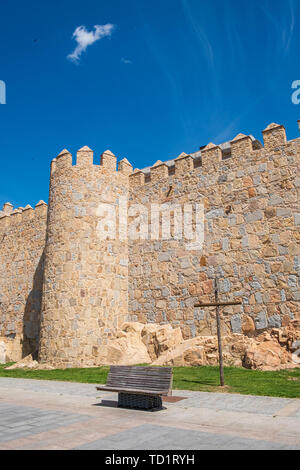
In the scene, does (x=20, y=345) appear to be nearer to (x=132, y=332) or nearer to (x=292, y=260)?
(x=132, y=332)

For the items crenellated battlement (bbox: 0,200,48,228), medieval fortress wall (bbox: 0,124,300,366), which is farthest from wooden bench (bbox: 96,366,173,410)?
crenellated battlement (bbox: 0,200,48,228)

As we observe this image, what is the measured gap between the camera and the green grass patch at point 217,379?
7172 millimetres

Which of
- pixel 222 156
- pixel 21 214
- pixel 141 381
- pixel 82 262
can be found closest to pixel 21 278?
pixel 21 214

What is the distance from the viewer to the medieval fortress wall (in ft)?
37.7

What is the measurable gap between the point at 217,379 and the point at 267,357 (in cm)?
201

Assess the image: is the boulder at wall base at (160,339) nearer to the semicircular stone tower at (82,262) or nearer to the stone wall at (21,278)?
the semicircular stone tower at (82,262)

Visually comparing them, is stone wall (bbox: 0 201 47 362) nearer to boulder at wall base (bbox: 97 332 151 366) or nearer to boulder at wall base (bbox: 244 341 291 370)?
boulder at wall base (bbox: 97 332 151 366)

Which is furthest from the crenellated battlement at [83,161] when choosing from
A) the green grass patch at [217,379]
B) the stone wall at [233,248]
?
the green grass patch at [217,379]

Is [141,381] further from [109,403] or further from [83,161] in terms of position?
[83,161]

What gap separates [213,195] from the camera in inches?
520

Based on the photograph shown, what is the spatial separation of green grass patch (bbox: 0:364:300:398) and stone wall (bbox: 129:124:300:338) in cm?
236

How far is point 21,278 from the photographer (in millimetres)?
18406
